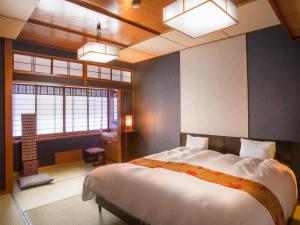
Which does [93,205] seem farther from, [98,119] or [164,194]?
[98,119]

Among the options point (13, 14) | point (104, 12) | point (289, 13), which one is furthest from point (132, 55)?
point (289, 13)

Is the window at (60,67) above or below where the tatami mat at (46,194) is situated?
above

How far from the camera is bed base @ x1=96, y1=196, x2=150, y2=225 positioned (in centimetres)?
216

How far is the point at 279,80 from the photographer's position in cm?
312

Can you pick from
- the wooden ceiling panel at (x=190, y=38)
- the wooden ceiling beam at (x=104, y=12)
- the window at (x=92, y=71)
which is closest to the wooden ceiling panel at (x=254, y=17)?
the wooden ceiling panel at (x=190, y=38)

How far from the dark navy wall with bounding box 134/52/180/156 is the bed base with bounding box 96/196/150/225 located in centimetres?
229

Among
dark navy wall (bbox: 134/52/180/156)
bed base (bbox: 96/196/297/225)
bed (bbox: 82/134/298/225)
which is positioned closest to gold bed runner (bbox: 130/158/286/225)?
bed (bbox: 82/134/298/225)

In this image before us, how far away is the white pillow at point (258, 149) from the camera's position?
2963 millimetres

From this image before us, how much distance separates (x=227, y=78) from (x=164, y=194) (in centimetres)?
260

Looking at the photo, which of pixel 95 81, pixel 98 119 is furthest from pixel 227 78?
pixel 98 119

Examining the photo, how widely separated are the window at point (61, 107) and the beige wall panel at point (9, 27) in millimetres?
1650

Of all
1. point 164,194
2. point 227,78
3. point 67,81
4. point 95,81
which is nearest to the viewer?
point 164,194

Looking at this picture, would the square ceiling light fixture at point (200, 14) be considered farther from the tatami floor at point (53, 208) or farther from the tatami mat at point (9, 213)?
the tatami mat at point (9, 213)

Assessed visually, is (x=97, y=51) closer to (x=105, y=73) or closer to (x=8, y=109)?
(x=8, y=109)
